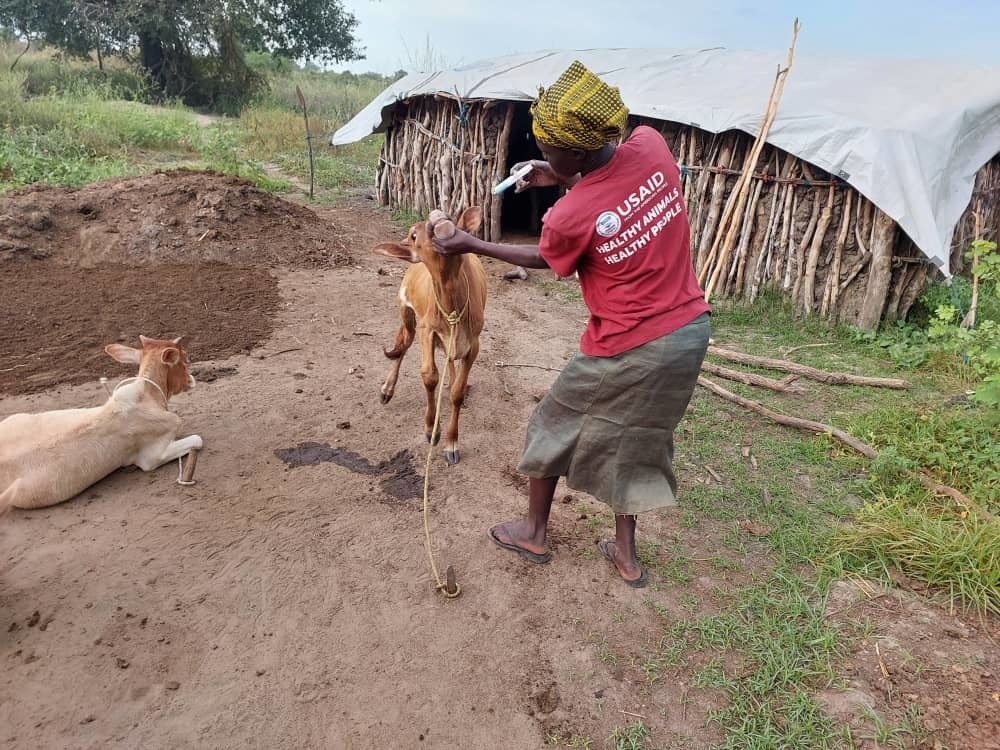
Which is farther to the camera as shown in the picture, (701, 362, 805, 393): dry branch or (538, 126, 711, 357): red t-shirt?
(701, 362, 805, 393): dry branch

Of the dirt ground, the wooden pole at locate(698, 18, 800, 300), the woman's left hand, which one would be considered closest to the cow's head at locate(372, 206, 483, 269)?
the woman's left hand

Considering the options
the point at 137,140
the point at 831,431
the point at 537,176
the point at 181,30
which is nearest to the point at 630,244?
the point at 537,176

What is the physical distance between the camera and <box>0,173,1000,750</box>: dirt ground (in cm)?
250

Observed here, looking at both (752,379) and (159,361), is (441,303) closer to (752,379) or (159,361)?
(159,361)

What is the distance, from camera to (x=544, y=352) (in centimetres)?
630

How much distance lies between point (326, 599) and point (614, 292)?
196 centimetres

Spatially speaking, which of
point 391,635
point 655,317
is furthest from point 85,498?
point 655,317

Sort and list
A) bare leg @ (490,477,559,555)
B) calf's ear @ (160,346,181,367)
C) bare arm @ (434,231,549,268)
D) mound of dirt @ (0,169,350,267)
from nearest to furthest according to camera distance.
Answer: bare arm @ (434,231,549,268) < bare leg @ (490,477,559,555) < calf's ear @ (160,346,181,367) < mound of dirt @ (0,169,350,267)

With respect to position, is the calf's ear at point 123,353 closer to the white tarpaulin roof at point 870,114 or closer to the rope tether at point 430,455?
the rope tether at point 430,455

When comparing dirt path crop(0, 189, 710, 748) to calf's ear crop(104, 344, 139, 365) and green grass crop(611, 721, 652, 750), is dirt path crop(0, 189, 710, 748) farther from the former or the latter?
calf's ear crop(104, 344, 139, 365)

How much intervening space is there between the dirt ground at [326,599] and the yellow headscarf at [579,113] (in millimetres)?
2107

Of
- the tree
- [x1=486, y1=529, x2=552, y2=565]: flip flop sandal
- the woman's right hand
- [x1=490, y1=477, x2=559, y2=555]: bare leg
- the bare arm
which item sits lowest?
[x1=486, y1=529, x2=552, y2=565]: flip flop sandal

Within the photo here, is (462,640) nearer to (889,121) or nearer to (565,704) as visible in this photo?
(565,704)

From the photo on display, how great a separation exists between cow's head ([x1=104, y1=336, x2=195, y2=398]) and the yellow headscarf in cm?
293
